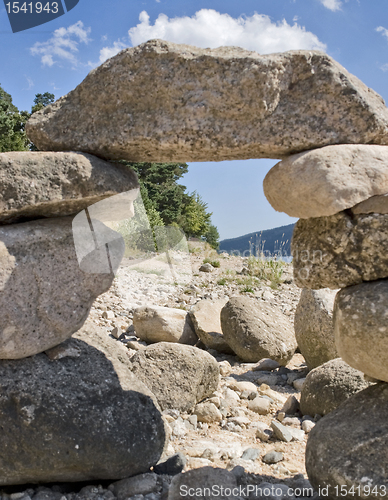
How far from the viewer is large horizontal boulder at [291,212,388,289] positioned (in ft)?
8.91

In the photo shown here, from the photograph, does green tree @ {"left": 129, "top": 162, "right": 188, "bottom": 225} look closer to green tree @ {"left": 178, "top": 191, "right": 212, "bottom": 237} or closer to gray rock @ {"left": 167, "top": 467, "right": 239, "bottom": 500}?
green tree @ {"left": 178, "top": 191, "right": 212, "bottom": 237}

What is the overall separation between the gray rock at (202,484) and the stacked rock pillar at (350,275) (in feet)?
1.78

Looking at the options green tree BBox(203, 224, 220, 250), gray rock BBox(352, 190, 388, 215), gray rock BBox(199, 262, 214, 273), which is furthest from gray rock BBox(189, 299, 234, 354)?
green tree BBox(203, 224, 220, 250)

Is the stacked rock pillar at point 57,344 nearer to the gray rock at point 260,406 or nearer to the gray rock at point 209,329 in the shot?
the gray rock at point 260,406

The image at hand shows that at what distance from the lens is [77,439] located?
2.85m

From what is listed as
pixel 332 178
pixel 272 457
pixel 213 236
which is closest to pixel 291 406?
pixel 272 457

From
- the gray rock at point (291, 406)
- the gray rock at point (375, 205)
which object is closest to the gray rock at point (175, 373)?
the gray rock at point (291, 406)

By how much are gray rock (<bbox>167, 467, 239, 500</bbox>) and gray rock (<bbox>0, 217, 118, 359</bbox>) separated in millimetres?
1229

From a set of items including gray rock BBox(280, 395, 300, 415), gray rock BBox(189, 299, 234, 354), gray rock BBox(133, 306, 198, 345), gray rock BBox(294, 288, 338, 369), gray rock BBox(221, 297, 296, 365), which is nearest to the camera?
gray rock BBox(280, 395, 300, 415)

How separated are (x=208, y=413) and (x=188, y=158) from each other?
8.16 feet

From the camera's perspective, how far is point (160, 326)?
6.28 m

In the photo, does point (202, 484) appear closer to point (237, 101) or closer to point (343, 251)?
point (343, 251)

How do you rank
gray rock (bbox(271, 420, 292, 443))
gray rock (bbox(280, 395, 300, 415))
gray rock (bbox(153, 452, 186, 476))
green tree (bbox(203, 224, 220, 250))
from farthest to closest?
green tree (bbox(203, 224, 220, 250)) < gray rock (bbox(280, 395, 300, 415)) < gray rock (bbox(271, 420, 292, 443)) < gray rock (bbox(153, 452, 186, 476))

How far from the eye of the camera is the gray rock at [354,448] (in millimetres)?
2465
